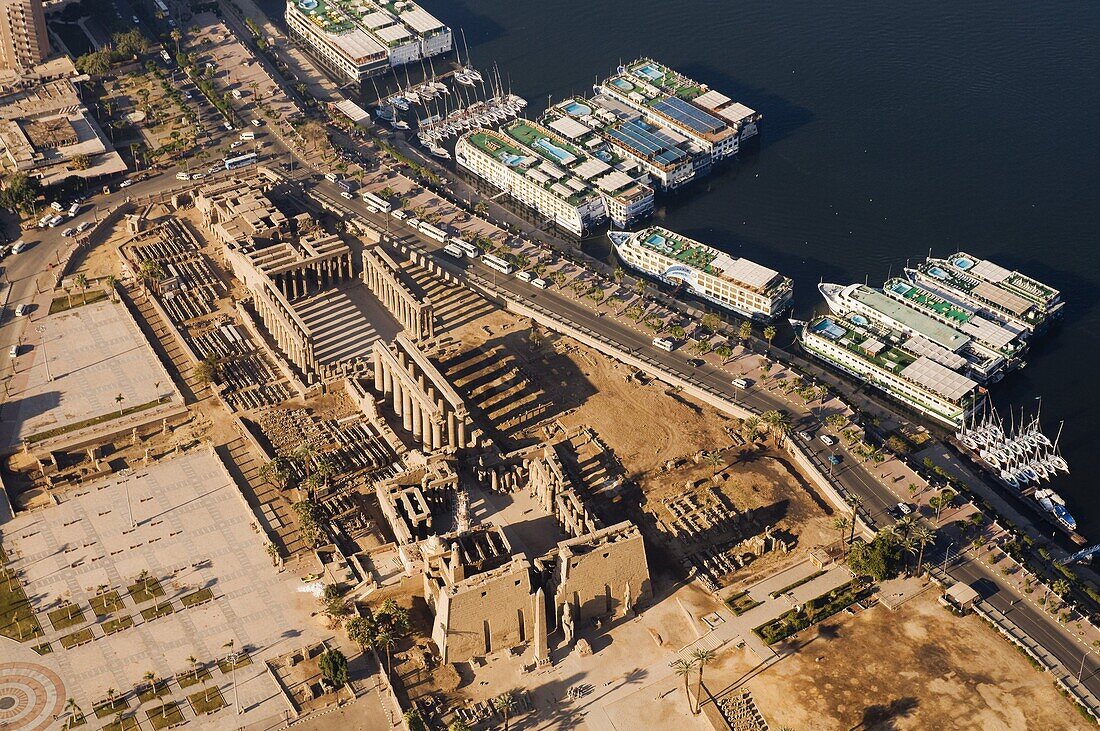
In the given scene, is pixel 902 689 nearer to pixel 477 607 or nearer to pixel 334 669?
pixel 477 607

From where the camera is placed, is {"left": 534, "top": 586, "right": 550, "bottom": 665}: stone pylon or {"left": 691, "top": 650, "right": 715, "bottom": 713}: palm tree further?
{"left": 534, "top": 586, "right": 550, "bottom": 665}: stone pylon


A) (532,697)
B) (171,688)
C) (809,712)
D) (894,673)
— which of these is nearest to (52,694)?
(171,688)

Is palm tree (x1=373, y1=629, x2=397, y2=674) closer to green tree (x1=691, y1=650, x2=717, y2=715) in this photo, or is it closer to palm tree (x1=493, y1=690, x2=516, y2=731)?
palm tree (x1=493, y1=690, x2=516, y2=731)

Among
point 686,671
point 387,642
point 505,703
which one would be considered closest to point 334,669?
point 387,642

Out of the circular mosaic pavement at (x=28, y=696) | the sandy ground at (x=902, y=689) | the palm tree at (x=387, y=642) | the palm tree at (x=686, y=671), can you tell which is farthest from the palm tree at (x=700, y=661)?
the circular mosaic pavement at (x=28, y=696)

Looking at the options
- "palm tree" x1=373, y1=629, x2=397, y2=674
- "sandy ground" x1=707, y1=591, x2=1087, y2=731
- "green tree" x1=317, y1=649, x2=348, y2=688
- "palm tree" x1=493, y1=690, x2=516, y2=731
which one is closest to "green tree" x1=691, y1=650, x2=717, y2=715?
"sandy ground" x1=707, y1=591, x2=1087, y2=731

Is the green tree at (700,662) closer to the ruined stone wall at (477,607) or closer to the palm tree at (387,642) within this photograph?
the ruined stone wall at (477,607)

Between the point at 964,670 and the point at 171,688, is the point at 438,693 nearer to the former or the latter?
the point at 171,688
